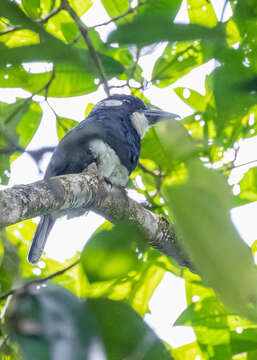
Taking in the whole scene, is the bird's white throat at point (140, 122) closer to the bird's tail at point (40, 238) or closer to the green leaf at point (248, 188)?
the bird's tail at point (40, 238)

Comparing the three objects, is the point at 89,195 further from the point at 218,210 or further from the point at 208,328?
the point at 218,210

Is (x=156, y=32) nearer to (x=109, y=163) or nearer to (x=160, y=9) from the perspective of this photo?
(x=160, y=9)

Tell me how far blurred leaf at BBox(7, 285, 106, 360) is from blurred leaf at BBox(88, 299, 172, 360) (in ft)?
0.06

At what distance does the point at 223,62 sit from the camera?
0.41 metres

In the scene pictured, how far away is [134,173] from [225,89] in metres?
2.27

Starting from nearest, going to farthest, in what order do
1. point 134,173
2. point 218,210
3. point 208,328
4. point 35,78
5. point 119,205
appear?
point 218,210 → point 208,328 → point 35,78 → point 119,205 → point 134,173

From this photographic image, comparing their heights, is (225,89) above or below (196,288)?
above

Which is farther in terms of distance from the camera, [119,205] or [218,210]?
[119,205]

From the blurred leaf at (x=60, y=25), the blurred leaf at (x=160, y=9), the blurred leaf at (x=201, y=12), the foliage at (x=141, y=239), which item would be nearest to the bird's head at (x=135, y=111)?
the blurred leaf at (x=60, y=25)

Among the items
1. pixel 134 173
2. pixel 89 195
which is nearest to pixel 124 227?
pixel 89 195

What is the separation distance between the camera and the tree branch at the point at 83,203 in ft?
3.38

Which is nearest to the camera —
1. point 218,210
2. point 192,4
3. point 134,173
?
point 218,210

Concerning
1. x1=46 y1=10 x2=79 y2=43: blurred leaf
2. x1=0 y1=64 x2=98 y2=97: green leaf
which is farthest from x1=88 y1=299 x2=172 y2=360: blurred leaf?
x1=46 y1=10 x2=79 y2=43: blurred leaf

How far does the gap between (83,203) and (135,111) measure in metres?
1.57
